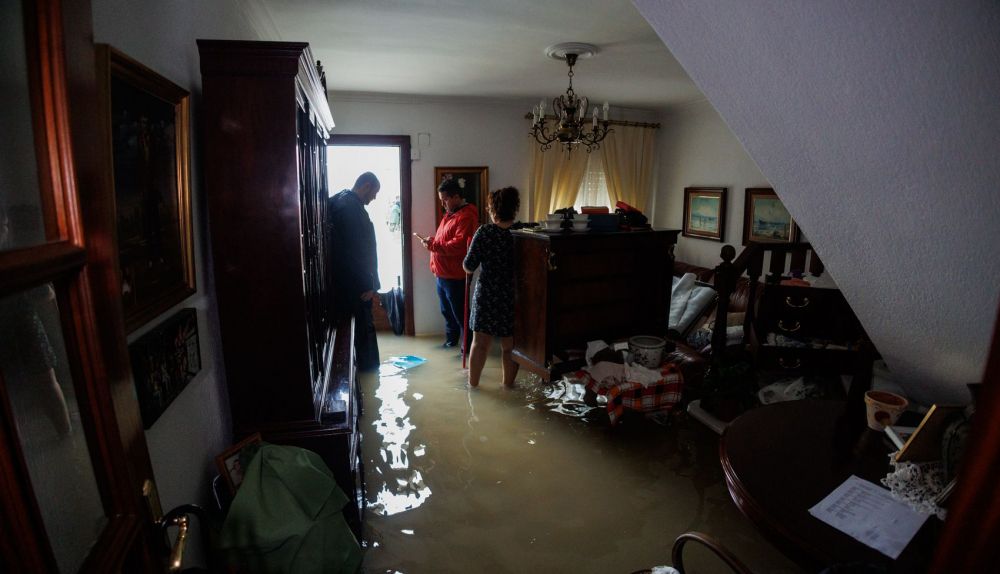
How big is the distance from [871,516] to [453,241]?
3439mm

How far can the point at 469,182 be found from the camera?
508cm

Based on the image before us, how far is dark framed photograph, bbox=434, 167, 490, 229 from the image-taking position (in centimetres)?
496

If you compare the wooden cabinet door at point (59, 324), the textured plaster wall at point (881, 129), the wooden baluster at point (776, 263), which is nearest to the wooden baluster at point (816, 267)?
the wooden baluster at point (776, 263)

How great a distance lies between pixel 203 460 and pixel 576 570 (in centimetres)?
143

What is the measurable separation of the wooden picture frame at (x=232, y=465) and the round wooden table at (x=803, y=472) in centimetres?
138

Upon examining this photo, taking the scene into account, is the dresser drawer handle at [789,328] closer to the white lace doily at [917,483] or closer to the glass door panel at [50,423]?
the white lace doily at [917,483]

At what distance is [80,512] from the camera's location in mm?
617

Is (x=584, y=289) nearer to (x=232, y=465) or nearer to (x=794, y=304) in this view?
(x=794, y=304)

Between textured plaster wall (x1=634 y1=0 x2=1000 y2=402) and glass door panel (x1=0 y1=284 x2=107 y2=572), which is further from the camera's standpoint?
textured plaster wall (x1=634 y1=0 x2=1000 y2=402)

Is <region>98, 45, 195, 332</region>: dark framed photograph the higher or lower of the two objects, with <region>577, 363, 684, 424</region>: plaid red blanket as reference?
higher

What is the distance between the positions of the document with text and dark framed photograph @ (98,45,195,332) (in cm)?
167

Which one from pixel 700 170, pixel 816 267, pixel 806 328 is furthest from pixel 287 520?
pixel 700 170

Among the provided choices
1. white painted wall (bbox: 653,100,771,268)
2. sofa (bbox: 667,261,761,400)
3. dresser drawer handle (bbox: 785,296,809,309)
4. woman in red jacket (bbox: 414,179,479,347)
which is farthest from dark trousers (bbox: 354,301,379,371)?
white painted wall (bbox: 653,100,771,268)

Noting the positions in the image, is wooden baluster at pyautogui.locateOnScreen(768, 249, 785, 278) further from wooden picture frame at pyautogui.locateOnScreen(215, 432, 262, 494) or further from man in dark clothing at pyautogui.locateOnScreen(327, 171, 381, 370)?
wooden picture frame at pyautogui.locateOnScreen(215, 432, 262, 494)
